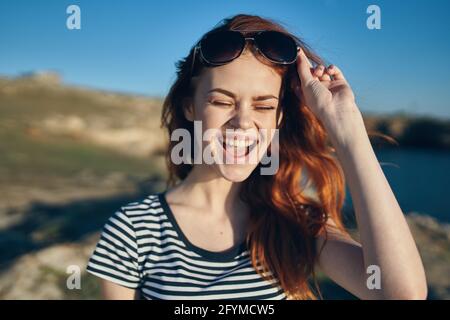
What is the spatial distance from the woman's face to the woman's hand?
163 mm

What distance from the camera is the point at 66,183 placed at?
8539mm

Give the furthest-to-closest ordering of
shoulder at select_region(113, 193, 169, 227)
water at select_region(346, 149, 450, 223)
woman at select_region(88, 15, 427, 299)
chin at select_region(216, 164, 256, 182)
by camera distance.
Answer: water at select_region(346, 149, 450, 223) < chin at select_region(216, 164, 256, 182) < shoulder at select_region(113, 193, 169, 227) < woman at select_region(88, 15, 427, 299)

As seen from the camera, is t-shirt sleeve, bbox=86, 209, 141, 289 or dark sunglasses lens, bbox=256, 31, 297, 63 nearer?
t-shirt sleeve, bbox=86, 209, 141, 289

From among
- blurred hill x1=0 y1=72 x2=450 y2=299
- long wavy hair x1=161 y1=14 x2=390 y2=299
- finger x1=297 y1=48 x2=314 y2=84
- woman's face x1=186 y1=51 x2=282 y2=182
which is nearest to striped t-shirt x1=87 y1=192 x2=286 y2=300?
long wavy hair x1=161 y1=14 x2=390 y2=299

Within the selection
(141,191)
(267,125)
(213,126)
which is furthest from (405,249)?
(141,191)

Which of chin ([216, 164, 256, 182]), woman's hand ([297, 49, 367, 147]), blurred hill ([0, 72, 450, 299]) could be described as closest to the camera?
woman's hand ([297, 49, 367, 147])

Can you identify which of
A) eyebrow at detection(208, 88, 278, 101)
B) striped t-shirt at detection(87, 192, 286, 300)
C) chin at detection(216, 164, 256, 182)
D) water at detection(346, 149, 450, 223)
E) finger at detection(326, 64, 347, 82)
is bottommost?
water at detection(346, 149, 450, 223)

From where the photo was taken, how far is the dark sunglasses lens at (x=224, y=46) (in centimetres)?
202

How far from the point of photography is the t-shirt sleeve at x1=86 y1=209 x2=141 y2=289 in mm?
1882

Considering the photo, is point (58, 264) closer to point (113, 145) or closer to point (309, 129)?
point (309, 129)

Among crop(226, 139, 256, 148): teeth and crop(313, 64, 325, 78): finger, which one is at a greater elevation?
crop(313, 64, 325, 78): finger

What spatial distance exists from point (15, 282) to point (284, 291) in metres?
2.66

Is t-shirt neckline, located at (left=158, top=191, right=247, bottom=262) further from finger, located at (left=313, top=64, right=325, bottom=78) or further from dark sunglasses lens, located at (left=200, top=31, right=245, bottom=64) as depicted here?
finger, located at (left=313, top=64, right=325, bottom=78)

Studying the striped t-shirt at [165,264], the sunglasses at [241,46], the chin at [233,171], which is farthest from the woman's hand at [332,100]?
the striped t-shirt at [165,264]
